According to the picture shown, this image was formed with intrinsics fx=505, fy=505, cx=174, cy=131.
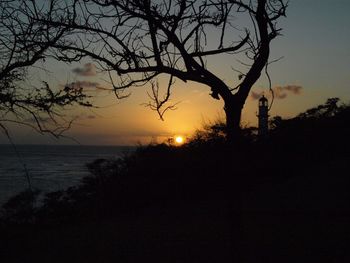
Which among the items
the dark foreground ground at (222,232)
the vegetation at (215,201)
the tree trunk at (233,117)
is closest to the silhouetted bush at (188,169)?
the vegetation at (215,201)

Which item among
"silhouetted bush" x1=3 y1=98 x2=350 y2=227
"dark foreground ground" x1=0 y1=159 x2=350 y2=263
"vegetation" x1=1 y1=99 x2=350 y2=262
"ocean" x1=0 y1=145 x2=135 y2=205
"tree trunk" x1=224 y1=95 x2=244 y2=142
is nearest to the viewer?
"tree trunk" x1=224 y1=95 x2=244 y2=142

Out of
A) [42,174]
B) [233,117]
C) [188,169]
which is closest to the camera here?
[233,117]

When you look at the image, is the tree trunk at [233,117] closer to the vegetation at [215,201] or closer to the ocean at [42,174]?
the vegetation at [215,201]

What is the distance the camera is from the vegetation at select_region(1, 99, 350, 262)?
839 cm

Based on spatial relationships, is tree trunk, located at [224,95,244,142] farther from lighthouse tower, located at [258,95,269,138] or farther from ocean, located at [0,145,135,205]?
lighthouse tower, located at [258,95,269,138]

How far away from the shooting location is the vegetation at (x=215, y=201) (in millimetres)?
8391

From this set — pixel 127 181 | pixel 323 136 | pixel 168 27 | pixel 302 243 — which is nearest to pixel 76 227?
pixel 127 181

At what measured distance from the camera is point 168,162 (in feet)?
46.3

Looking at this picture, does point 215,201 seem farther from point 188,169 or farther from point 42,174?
point 42,174

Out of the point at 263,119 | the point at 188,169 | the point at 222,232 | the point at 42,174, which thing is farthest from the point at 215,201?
the point at 42,174

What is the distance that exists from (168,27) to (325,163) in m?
9.35

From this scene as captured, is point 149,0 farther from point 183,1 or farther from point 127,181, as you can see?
point 127,181

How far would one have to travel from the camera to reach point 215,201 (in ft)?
40.8

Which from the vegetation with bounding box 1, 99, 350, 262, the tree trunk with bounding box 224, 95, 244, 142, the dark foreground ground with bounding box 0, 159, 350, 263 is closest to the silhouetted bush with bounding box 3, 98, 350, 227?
the vegetation with bounding box 1, 99, 350, 262
